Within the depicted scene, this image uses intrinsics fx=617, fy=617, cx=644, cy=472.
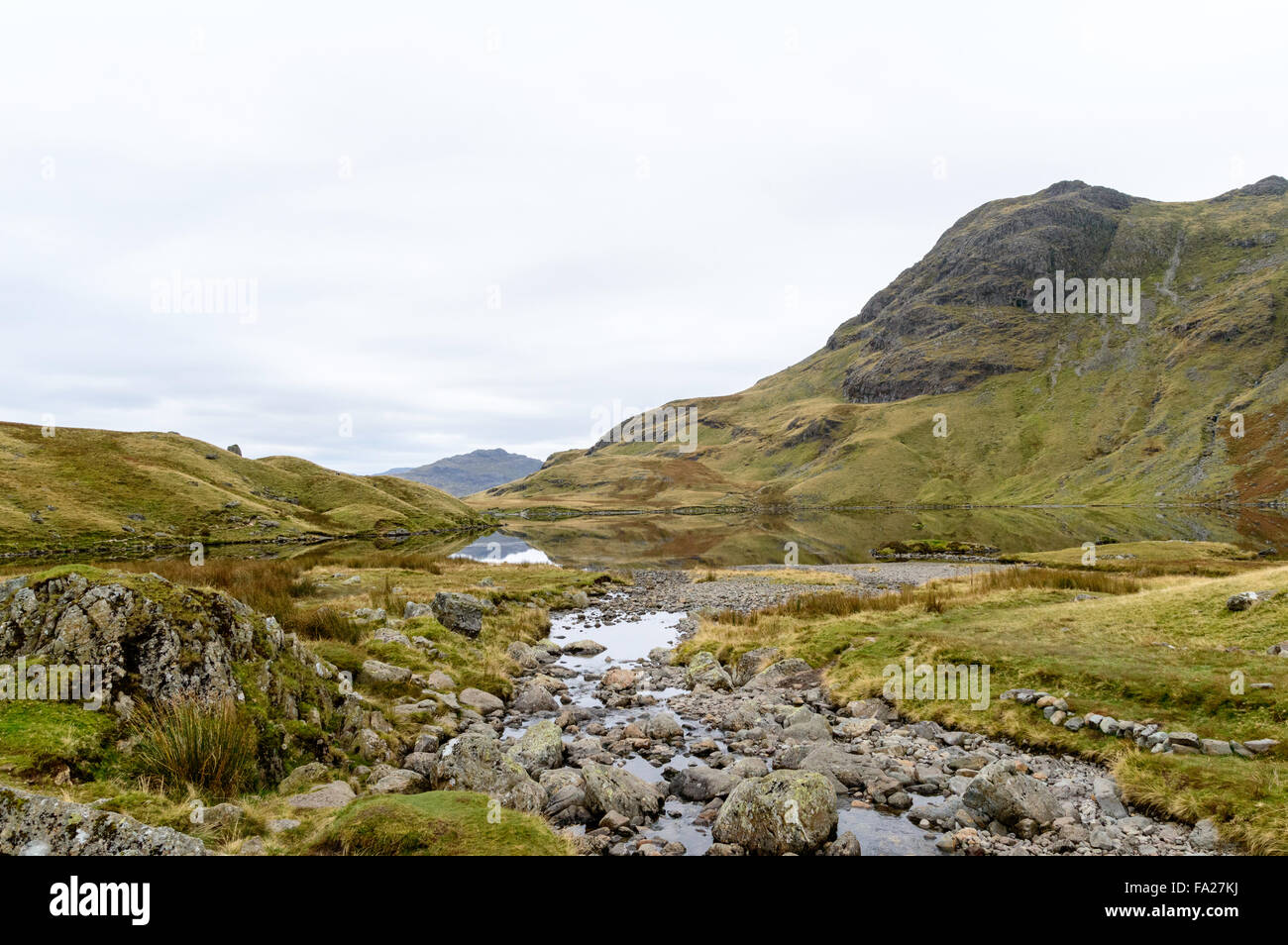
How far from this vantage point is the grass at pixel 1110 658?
11.7m

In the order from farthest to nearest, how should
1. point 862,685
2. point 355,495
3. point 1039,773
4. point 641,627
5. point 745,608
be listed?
point 355,495 < point 745,608 < point 641,627 < point 862,685 < point 1039,773

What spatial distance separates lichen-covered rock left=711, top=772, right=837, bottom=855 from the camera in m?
10.7

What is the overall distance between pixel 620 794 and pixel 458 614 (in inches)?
677

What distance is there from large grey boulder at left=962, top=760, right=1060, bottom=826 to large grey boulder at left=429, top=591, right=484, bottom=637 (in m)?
21.1

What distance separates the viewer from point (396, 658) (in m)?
21.3

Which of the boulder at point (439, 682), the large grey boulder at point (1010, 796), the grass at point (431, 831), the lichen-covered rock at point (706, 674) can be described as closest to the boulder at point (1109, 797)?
the large grey boulder at point (1010, 796)

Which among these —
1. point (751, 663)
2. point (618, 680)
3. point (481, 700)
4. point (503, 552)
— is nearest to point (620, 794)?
point (481, 700)

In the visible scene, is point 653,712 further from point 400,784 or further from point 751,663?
point 400,784

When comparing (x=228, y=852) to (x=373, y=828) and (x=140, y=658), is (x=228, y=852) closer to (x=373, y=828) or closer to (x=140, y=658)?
(x=373, y=828)

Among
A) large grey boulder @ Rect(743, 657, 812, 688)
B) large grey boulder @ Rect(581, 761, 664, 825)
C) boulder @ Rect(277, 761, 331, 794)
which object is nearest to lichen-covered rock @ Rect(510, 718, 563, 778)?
large grey boulder @ Rect(581, 761, 664, 825)

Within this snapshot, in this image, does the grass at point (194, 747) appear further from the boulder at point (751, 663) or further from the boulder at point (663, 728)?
the boulder at point (751, 663)

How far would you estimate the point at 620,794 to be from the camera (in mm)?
12602

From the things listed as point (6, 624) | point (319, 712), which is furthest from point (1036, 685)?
point (6, 624)

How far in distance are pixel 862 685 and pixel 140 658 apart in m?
19.3
